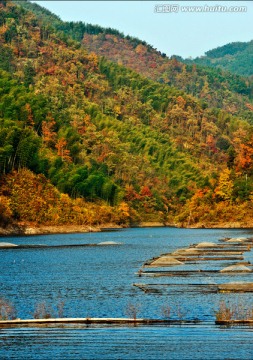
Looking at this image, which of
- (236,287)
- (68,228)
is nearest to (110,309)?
(236,287)

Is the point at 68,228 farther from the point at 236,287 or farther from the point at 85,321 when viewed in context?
the point at 85,321

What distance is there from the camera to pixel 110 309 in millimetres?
43062

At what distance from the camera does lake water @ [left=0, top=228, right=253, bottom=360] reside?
31.3 meters

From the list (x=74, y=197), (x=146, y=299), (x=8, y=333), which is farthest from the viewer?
(x=74, y=197)

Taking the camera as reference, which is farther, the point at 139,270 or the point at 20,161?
the point at 20,161

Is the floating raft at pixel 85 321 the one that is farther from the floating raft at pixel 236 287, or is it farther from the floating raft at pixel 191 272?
the floating raft at pixel 191 272

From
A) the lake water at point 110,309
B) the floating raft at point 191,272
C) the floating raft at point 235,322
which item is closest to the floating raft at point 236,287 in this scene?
the lake water at point 110,309

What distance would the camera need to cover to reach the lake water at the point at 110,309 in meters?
31.3

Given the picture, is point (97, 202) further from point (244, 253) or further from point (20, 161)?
point (244, 253)

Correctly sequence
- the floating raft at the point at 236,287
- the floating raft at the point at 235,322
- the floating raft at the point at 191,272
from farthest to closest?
the floating raft at the point at 191,272, the floating raft at the point at 236,287, the floating raft at the point at 235,322

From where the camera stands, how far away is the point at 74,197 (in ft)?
522

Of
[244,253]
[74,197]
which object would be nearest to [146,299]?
[244,253]

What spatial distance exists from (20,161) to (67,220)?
13619mm

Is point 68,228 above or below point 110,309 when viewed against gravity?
below
